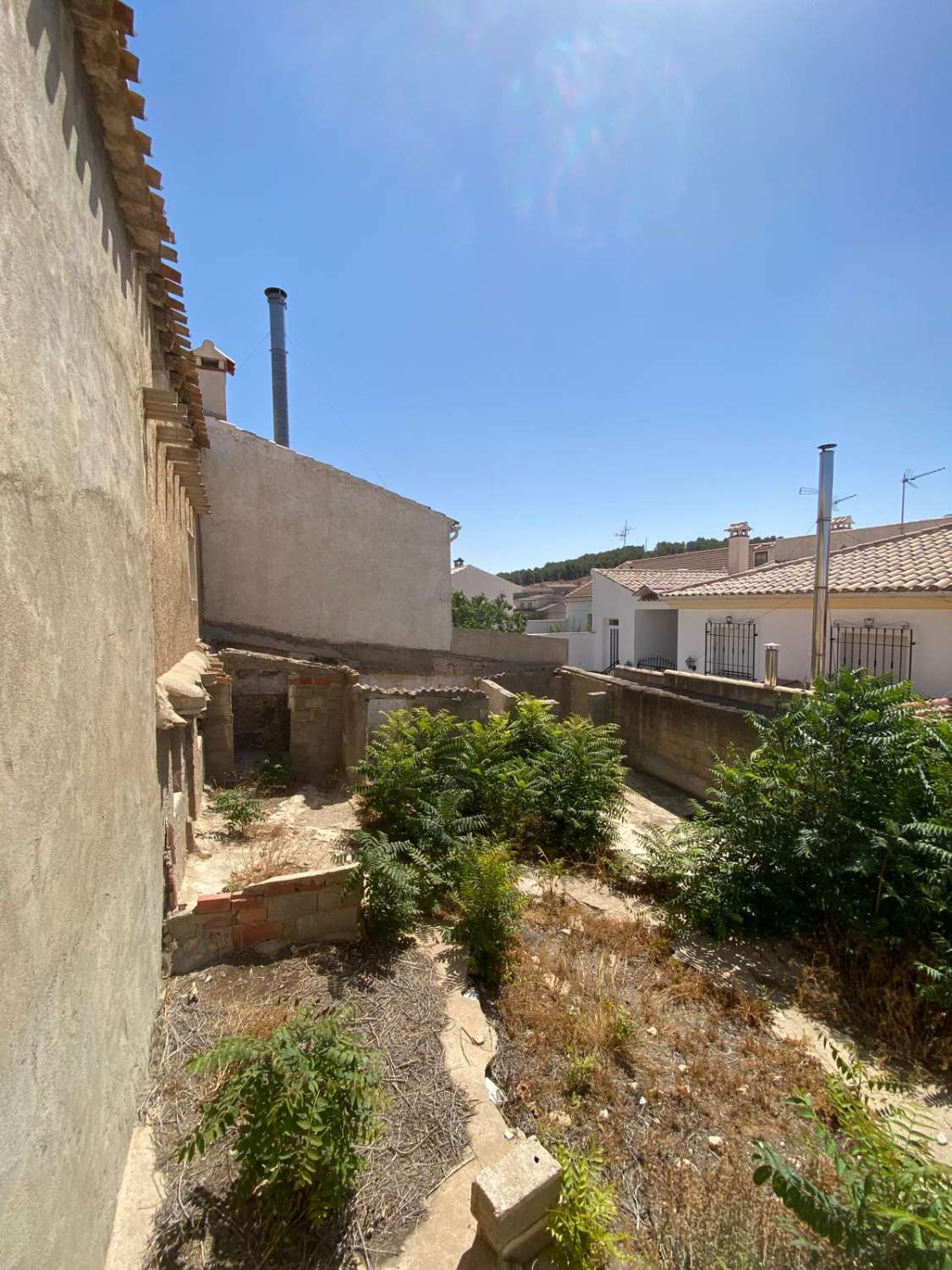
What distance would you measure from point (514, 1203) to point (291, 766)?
6.82 m

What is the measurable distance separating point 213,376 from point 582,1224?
565 inches

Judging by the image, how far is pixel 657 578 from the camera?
21.7 m

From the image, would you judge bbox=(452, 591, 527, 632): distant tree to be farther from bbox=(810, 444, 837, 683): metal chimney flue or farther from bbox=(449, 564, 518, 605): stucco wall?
bbox=(810, 444, 837, 683): metal chimney flue

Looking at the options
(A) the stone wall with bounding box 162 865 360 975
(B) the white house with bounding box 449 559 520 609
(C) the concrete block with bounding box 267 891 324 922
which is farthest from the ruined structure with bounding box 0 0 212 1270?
(B) the white house with bounding box 449 559 520 609

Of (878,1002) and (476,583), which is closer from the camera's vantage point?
(878,1002)

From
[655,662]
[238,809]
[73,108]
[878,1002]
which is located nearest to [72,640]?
[73,108]

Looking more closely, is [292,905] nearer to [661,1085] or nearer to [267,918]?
[267,918]

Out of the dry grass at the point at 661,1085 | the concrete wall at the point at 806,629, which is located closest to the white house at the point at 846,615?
the concrete wall at the point at 806,629

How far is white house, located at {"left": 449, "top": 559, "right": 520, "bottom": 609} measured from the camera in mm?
33000

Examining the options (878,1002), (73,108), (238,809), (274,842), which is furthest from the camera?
(238,809)

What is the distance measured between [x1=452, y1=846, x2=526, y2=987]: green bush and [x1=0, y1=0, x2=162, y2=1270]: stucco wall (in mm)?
2151

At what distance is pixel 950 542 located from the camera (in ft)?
36.0

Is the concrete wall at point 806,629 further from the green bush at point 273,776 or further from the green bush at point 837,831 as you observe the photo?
the green bush at point 273,776

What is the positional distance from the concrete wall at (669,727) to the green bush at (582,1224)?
5871 millimetres
